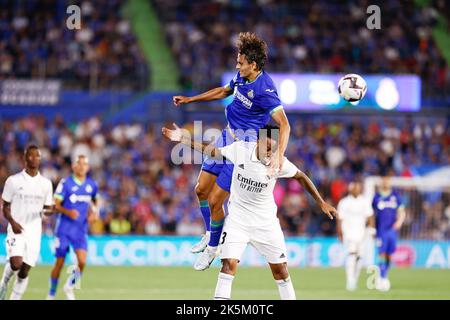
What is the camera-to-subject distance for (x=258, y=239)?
11.5m

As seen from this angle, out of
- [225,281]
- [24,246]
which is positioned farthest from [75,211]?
[225,281]

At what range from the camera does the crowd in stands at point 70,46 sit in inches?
1208

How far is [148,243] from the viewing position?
1033 inches

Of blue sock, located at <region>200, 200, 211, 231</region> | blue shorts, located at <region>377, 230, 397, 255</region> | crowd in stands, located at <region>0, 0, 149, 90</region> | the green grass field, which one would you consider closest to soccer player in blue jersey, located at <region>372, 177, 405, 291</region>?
blue shorts, located at <region>377, 230, 397, 255</region>

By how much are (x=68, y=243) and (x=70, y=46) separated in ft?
52.2

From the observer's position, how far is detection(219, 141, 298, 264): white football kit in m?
→ 11.4

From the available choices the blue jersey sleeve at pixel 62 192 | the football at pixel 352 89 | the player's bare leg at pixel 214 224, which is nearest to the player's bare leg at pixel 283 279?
the player's bare leg at pixel 214 224

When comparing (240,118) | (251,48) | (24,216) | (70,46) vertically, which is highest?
(70,46)

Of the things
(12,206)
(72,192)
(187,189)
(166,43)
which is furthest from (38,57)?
(12,206)

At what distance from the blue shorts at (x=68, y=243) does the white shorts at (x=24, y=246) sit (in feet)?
7.48

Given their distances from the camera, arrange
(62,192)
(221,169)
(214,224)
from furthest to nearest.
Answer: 1. (62,192)
2. (214,224)
3. (221,169)

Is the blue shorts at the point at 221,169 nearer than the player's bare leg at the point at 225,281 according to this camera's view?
No

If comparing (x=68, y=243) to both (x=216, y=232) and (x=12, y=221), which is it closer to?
(x=12, y=221)

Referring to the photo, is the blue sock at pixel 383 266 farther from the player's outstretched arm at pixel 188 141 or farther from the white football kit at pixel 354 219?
the player's outstretched arm at pixel 188 141
